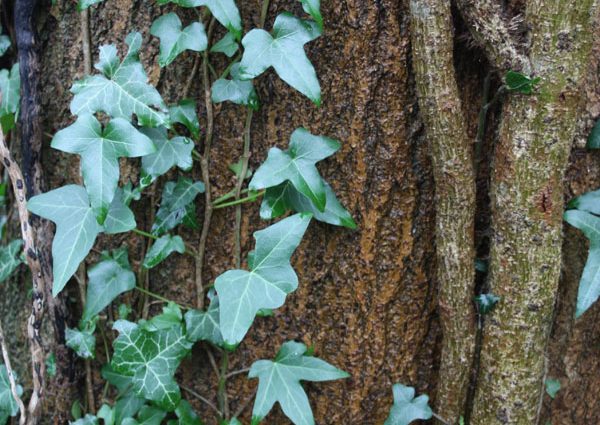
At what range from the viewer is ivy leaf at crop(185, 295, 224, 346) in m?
1.09

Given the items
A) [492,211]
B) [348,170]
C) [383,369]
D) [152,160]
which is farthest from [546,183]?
[152,160]

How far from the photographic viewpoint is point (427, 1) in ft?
2.97

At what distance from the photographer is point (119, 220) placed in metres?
1.04

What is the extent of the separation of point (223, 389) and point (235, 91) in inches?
22.6

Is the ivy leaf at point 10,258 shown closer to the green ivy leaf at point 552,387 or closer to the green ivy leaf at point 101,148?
the green ivy leaf at point 101,148

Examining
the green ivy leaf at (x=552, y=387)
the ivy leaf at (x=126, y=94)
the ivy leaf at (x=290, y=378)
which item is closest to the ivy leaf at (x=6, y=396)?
the ivy leaf at (x=290, y=378)

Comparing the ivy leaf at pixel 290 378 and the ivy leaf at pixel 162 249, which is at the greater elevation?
the ivy leaf at pixel 162 249

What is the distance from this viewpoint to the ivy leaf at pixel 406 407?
1.05m

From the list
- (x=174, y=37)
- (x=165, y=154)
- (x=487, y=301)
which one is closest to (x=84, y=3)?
(x=174, y=37)

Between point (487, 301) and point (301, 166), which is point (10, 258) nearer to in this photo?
point (301, 166)

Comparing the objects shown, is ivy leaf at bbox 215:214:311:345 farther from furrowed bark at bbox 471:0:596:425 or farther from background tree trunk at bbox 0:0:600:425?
furrowed bark at bbox 471:0:596:425

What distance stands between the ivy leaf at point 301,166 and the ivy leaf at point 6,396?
2.33 feet

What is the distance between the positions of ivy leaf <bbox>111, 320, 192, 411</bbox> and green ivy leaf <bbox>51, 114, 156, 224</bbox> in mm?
258

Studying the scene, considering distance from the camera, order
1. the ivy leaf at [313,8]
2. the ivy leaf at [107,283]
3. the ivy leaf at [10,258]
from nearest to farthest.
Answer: the ivy leaf at [313,8], the ivy leaf at [107,283], the ivy leaf at [10,258]
